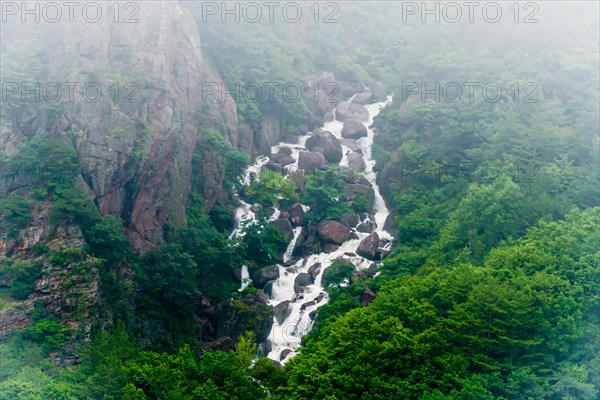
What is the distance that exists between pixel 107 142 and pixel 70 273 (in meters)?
9.45

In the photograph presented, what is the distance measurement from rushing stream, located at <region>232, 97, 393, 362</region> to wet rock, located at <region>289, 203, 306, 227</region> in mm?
548

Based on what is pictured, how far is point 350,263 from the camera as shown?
49875 millimetres

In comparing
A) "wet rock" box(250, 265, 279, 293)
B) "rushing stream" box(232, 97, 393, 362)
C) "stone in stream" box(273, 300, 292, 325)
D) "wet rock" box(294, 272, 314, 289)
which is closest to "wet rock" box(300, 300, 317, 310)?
"rushing stream" box(232, 97, 393, 362)

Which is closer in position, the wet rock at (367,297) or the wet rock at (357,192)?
the wet rock at (367,297)

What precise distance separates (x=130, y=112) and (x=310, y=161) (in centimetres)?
1708

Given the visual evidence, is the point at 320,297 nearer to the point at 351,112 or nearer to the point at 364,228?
the point at 364,228

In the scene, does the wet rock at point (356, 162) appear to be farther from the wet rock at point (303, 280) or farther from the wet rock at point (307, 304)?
the wet rock at point (307, 304)

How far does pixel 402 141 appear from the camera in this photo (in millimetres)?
62125

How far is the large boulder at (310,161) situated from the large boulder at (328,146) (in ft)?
4.88

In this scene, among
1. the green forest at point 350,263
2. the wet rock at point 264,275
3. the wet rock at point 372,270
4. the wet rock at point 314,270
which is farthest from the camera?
the wet rock at point 314,270

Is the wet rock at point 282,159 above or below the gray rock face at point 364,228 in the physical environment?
above

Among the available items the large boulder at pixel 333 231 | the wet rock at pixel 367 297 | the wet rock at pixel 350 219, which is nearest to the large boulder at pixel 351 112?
the wet rock at pixel 350 219

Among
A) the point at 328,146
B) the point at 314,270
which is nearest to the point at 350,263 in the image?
the point at 314,270

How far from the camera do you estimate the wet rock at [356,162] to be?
62812 mm
